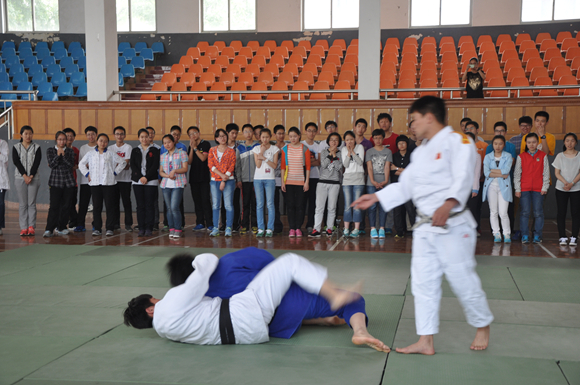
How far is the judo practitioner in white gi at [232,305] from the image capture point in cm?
317

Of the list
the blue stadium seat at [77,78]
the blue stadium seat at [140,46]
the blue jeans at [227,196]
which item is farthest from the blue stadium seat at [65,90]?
the blue jeans at [227,196]

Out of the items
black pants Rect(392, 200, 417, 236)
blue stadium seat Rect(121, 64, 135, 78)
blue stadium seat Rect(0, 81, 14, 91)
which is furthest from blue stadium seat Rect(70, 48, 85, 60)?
black pants Rect(392, 200, 417, 236)

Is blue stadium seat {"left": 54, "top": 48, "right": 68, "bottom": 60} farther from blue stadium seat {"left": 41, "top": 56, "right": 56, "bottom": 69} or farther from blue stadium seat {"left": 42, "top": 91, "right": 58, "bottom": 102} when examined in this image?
blue stadium seat {"left": 42, "top": 91, "right": 58, "bottom": 102}

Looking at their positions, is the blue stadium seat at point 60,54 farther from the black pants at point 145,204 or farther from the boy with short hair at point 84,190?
the black pants at point 145,204

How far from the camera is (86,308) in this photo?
4.26 m

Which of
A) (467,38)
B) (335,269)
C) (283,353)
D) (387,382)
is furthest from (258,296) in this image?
(467,38)

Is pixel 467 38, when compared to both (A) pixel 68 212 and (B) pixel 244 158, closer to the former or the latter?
(B) pixel 244 158

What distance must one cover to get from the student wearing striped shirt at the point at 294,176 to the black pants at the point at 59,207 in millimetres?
3546

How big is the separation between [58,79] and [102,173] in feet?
30.4

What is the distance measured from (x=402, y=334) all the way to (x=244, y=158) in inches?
212

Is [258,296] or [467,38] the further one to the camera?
[467,38]

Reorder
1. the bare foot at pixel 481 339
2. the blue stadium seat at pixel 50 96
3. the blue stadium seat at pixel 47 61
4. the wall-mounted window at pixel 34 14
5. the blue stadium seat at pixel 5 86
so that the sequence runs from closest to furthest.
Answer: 1. the bare foot at pixel 481 339
2. the blue stadium seat at pixel 50 96
3. the blue stadium seat at pixel 5 86
4. the blue stadium seat at pixel 47 61
5. the wall-mounted window at pixel 34 14

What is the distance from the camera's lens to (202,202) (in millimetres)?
8984

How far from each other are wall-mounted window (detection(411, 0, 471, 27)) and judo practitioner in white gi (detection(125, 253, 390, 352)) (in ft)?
52.4
